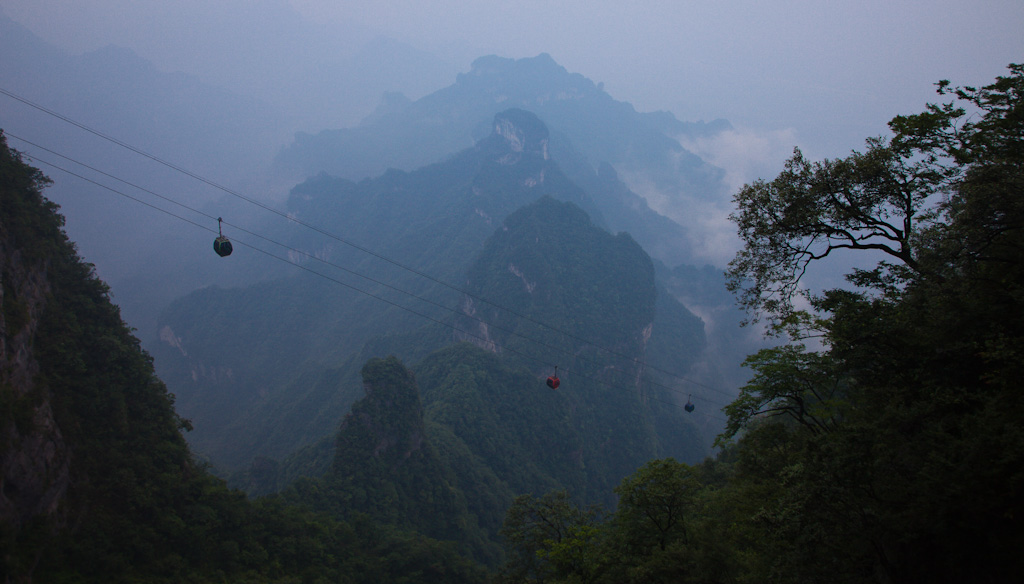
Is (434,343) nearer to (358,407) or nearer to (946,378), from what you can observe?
(358,407)

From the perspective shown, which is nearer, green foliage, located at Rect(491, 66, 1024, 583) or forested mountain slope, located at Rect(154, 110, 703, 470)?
green foliage, located at Rect(491, 66, 1024, 583)

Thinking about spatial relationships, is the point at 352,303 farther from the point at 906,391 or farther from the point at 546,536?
the point at 906,391

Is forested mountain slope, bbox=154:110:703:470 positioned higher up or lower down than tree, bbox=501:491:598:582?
higher up

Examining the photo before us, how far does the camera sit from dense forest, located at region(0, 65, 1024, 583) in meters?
5.55

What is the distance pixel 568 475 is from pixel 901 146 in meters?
56.4

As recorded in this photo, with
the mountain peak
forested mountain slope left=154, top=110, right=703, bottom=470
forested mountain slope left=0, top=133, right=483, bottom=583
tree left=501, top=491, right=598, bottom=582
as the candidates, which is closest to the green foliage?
tree left=501, top=491, right=598, bottom=582

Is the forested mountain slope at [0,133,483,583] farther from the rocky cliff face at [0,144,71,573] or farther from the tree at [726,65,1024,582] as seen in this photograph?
the tree at [726,65,1024,582]

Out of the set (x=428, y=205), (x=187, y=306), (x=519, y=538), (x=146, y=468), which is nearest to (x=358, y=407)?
(x=146, y=468)

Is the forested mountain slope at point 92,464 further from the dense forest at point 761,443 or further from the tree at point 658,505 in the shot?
the tree at point 658,505

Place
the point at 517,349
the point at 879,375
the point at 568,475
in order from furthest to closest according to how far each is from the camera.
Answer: the point at 517,349, the point at 568,475, the point at 879,375

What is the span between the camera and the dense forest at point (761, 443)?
555 cm

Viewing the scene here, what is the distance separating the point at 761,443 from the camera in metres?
10.0

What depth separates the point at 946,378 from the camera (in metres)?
6.51

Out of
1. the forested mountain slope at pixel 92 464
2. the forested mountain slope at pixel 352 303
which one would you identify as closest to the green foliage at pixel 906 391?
the forested mountain slope at pixel 92 464
